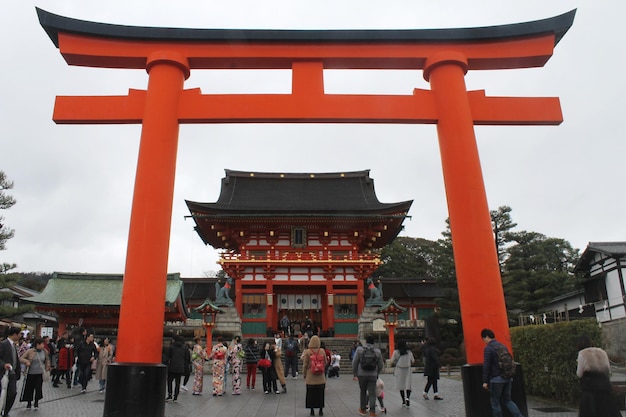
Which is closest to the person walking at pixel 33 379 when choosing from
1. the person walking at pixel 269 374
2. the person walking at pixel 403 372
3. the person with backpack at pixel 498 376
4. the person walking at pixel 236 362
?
the person walking at pixel 236 362

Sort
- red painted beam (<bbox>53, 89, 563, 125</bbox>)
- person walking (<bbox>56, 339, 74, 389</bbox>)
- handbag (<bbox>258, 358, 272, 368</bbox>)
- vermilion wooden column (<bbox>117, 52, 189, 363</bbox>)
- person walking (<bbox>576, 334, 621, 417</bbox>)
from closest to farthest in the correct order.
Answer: person walking (<bbox>576, 334, 621, 417</bbox>) < vermilion wooden column (<bbox>117, 52, 189, 363</bbox>) < red painted beam (<bbox>53, 89, 563, 125</bbox>) < handbag (<bbox>258, 358, 272, 368</bbox>) < person walking (<bbox>56, 339, 74, 389</bbox>)

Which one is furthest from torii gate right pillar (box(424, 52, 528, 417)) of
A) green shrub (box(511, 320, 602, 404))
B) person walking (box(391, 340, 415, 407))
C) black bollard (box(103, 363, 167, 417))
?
black bollard (box(103, 363, 167, 417))

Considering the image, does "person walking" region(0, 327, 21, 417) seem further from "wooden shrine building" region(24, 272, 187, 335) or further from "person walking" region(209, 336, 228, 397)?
"wooden shrine building" region(24, 272, 187, 335)

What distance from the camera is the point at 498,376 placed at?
20.9 ft

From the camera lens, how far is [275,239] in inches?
1035

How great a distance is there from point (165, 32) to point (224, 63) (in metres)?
1.12

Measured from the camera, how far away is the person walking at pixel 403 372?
9.80m

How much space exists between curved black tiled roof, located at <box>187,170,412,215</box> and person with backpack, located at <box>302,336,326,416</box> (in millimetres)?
17625

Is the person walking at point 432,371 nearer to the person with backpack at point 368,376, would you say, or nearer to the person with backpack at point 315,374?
the person with backpack at point 368,376

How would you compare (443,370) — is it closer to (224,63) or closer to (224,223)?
(224,223)

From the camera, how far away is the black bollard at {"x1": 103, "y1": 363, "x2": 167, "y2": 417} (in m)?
6.41

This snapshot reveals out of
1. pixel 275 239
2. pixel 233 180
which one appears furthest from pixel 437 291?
pixel 233 180

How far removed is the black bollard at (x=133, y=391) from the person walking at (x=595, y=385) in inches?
223

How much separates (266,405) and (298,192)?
2215 cm
